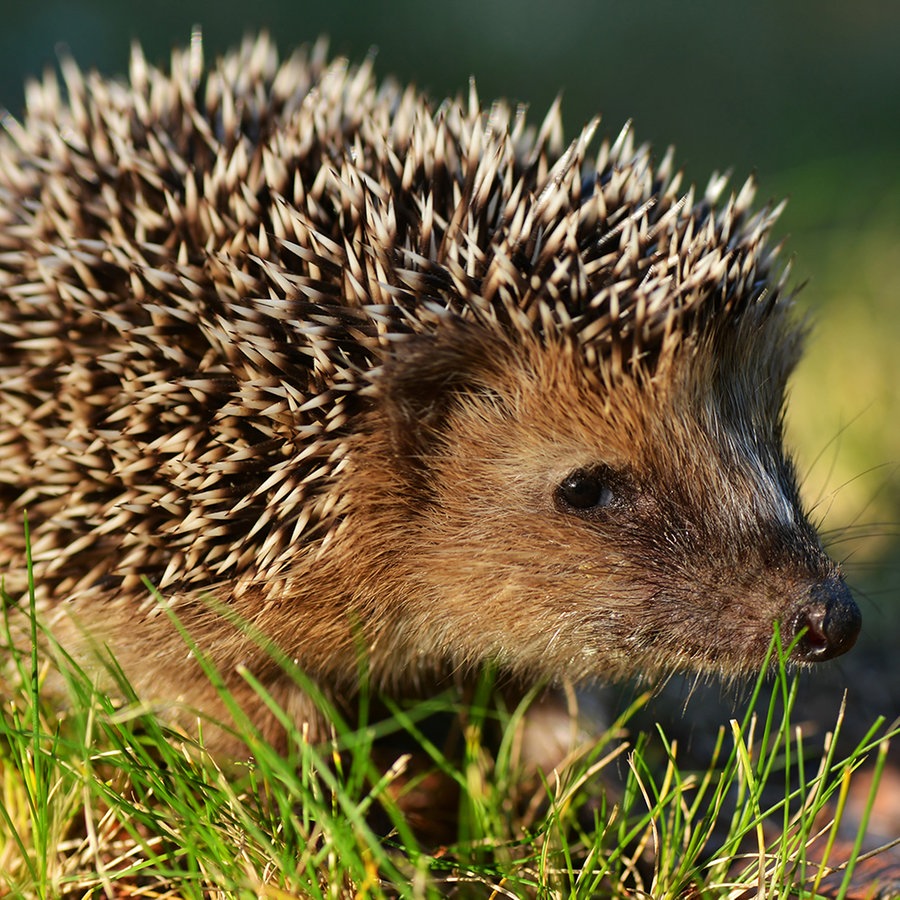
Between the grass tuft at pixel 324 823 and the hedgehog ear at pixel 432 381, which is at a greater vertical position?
the hedgehog ear at pixel 432 381

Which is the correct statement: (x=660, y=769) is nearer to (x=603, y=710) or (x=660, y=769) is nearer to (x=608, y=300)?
(x=603, y=710)

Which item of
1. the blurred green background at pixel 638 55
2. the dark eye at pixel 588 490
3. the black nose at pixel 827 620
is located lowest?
the black nose at pixel 827 620

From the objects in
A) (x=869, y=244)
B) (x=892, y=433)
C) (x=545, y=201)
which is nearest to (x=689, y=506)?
(x=545, y=201)

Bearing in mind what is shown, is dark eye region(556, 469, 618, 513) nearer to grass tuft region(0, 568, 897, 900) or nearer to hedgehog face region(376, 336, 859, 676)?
hedgehog face region(376, 336, 859, 676)

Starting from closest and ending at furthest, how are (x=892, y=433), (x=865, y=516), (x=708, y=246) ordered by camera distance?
(x=708, y=246), (x=865, y=516), (x=892, y=433)

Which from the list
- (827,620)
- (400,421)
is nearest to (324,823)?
(400,421)

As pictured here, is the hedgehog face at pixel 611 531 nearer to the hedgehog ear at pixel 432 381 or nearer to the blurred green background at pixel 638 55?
the hedgehog ear at pixel 432 381

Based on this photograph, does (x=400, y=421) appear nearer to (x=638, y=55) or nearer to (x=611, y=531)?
(x=611, y=531)

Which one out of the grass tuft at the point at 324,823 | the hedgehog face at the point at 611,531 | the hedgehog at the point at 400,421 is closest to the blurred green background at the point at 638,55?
the hedgehog at the point at 400,421
